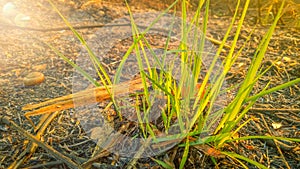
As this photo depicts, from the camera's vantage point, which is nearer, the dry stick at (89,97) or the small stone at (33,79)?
the dry stick at (89,97)

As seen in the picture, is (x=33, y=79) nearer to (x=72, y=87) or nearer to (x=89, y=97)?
(x=72, y=87)

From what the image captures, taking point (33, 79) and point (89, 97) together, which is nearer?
point (89, 97)

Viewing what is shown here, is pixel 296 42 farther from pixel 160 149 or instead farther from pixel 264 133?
pixel 160 149

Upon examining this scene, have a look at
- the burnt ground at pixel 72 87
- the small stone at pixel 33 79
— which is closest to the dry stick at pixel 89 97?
the burnt ground at pixel 72 87

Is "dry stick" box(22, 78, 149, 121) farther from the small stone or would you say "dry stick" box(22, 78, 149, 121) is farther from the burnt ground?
→ the small stone

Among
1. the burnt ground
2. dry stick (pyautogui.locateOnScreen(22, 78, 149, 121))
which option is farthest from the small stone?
dry stick (pyautogui.locateOnScreen(22, 78, 149, 121))

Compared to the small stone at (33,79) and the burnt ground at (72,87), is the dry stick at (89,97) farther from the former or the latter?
the small stone at (33,79)

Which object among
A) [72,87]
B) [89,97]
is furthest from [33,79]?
[89,97]
